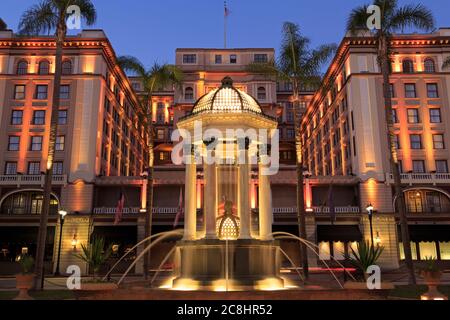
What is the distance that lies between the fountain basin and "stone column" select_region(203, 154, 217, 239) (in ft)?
2.07

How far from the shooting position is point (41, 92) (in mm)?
52188

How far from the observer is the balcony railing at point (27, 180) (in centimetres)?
4869

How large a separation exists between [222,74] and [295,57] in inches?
1597

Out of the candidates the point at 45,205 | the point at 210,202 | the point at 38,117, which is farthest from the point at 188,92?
the point at 210,202

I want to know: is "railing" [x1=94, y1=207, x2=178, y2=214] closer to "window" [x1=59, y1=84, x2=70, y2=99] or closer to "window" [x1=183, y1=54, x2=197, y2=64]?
"window" [x1=59, y1=84, x2=70, y2=99]

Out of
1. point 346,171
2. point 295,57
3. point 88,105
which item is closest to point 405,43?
point 346,171

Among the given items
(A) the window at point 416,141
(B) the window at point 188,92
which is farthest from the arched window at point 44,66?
(A) the window at point 416,141

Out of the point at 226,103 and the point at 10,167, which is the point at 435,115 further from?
the point at 10,167

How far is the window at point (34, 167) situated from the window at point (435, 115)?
47.2m

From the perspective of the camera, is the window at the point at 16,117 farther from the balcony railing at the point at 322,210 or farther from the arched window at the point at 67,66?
the balcony railing at the point at 322,210

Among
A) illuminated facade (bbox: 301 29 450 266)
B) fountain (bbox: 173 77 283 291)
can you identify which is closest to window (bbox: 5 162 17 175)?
illuminated facade (bbox: 301 29 450 266)

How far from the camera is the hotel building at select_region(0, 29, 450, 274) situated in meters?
48.4

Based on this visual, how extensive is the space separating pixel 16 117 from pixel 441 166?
168ft
